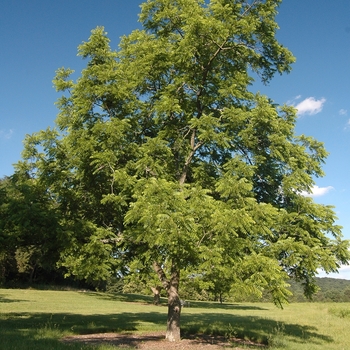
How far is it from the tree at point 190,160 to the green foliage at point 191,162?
0.06 meters

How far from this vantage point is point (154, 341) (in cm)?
1452

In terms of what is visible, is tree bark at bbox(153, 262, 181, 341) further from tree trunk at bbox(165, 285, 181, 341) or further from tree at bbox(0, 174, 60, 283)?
tree at bbox(0, 174, 60, 283)

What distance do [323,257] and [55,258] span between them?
1010cm

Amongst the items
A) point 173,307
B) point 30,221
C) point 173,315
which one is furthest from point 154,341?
point 30,221

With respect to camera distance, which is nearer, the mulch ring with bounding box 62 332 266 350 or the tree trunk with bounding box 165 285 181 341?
the mulch ring with bounding box 62 332 266 350

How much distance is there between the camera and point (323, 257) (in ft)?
40.5

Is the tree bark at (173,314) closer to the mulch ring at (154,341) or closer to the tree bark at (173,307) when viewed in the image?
the tree bark at (173,307)

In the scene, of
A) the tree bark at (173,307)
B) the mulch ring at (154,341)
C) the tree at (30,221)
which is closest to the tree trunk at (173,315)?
the tree bark at (173,307)

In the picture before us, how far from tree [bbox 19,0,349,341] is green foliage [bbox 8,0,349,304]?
0.19ft

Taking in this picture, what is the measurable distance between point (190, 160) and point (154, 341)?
7350 millimetres

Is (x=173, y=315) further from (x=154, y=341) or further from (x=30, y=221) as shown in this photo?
(x=30, y=221)

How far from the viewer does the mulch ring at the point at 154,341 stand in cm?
1338

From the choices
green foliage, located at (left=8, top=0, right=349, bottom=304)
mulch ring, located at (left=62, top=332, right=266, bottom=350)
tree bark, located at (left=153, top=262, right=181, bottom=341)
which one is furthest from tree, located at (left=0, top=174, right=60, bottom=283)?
tree bark, located at (left=153, top=262, right=181, bottom=341)

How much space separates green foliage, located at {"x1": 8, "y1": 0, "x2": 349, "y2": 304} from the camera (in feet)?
38.1
